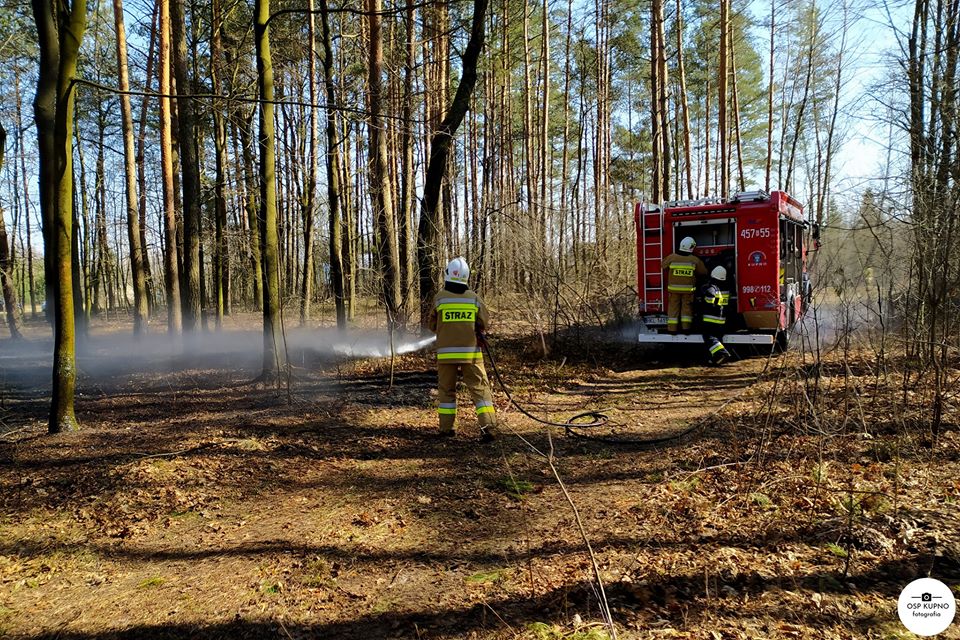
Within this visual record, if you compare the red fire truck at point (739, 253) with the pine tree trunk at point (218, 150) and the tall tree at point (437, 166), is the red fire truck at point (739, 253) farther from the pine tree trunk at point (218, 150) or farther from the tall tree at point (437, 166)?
the pine tree trunk at point (218, 150)

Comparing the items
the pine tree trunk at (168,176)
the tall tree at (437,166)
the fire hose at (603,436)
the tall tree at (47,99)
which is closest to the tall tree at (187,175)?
the pine tree trunk at (168,176)

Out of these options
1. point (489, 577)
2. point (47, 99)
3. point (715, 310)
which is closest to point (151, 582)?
point (489, 577)

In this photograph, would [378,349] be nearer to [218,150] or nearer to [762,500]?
[762,500]

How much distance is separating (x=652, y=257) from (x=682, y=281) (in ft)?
2.58

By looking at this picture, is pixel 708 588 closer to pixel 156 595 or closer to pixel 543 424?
Result: pixel 156 595

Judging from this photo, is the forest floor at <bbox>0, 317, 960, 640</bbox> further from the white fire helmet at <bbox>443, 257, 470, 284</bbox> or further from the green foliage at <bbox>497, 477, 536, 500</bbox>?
the white fire helmet at <bbox>443, 257, 470, 284</bbox>

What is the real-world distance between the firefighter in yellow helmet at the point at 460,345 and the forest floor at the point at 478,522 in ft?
1.23

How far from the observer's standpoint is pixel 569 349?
10750 mm

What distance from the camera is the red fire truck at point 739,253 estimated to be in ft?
28.6

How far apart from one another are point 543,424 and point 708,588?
3.73 metres

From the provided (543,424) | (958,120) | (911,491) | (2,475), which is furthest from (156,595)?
(958,120)

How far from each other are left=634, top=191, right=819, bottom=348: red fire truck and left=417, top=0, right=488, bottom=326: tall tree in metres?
3.82

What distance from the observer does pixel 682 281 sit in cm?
909

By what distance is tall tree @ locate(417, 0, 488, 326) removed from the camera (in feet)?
33.4
